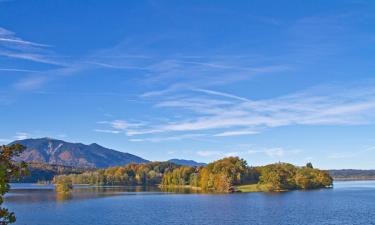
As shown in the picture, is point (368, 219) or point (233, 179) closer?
point (368, 219)

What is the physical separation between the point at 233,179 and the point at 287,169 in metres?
24.7

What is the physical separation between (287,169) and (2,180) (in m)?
187

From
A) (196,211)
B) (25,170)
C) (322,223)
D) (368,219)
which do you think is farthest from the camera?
(196,211)

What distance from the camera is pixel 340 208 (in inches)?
3794

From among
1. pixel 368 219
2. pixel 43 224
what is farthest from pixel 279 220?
pixel 43 224

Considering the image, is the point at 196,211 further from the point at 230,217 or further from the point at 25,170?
the point at 25,170

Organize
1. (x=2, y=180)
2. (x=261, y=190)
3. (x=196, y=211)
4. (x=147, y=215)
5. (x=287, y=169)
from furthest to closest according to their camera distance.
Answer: (x=287, y=169), (x=261, y=190), (x=196, y=211), (x=147, y=215), (x=2, y=180)

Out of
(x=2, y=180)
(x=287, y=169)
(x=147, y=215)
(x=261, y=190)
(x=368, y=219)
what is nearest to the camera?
(x=2, y=180)

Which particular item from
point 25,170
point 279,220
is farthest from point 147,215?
point 25,170

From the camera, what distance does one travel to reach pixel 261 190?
601 feet

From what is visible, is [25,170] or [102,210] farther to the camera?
[102,210]

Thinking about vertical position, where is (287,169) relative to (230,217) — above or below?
above

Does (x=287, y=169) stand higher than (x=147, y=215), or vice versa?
(x=287, y=169)

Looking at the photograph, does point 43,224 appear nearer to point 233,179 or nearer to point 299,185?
point 233,179
